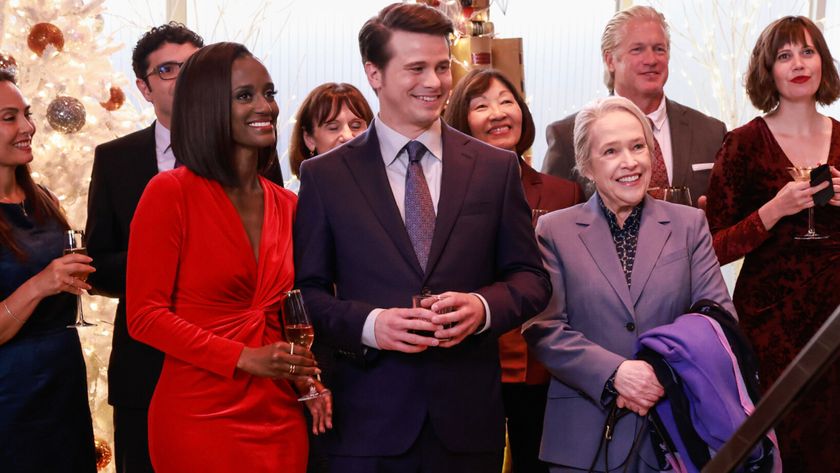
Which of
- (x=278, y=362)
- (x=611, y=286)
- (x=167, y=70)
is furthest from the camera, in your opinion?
(x=167, y=70)

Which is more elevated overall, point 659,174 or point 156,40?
point 156,40

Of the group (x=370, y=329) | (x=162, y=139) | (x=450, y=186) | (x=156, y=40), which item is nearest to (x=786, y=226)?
(x=450, y=186)

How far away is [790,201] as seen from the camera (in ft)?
11.3

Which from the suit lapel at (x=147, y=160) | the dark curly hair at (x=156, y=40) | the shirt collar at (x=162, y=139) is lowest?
the suit lapel at (x=147, y=160)

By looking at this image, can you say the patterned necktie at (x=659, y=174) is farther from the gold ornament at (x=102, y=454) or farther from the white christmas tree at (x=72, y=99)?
the gold ornament at (x=102, y=454)

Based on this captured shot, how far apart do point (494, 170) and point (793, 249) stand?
149 centimetres

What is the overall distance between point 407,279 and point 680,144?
6.35 ft

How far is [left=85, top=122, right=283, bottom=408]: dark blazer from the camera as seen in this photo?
123 inches

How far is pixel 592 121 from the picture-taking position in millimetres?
3004

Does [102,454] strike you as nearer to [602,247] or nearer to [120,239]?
[120,239]

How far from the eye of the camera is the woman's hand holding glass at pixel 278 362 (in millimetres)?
2453

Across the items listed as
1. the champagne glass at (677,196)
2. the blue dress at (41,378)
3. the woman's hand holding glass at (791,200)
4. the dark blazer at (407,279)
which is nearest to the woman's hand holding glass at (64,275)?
the blue dress at (41,378)

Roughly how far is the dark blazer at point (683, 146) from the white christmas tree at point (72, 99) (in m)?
2.21

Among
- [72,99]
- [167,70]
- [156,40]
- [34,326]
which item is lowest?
[34,326]
